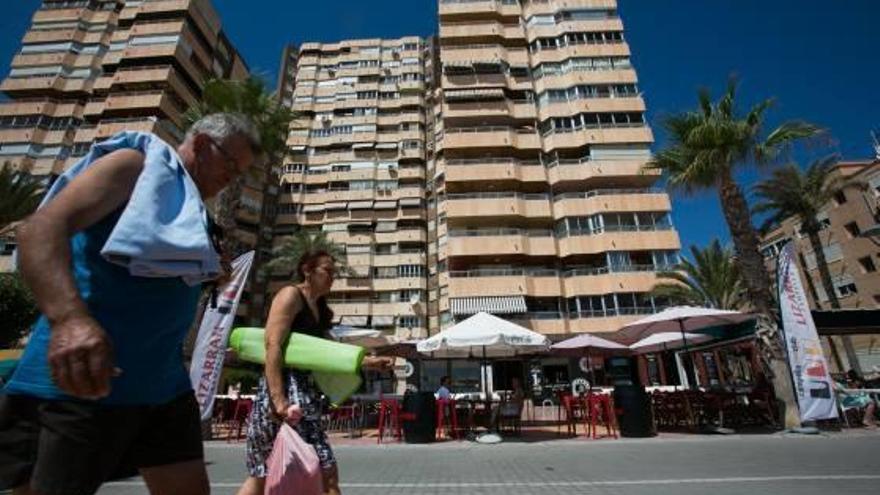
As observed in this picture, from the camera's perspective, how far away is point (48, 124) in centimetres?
4188

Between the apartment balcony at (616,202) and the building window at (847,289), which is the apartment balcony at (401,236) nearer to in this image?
the apartment balcony at (616,202)

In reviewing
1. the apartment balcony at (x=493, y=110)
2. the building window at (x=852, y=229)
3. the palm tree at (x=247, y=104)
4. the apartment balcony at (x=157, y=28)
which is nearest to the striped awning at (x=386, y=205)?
the apartment balcony at (x=493, y=110)

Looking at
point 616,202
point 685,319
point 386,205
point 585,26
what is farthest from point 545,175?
point 685,319

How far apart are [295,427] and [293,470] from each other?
0.33 m

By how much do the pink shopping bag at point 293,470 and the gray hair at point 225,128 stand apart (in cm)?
131

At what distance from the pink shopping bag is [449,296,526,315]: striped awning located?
3095cm

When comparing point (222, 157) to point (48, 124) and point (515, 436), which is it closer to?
point (515, 436)

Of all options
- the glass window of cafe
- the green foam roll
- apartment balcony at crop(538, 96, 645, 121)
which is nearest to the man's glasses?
the green foam roll

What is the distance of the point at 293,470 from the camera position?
2.16 meters

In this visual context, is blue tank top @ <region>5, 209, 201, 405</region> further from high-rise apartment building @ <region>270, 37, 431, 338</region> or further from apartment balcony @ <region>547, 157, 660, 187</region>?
high-rise apartment building @ <region>270, 37, 431, 338</region>

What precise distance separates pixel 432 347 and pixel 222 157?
1085 centimetres

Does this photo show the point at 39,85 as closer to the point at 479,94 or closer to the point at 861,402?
the point at 479,94

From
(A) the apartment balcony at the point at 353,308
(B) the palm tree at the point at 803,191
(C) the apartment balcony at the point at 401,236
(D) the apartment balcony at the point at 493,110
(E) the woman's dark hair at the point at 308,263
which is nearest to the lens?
(E) the woman's dark hair at the point at 308,263

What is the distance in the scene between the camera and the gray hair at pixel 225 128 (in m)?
1.83
